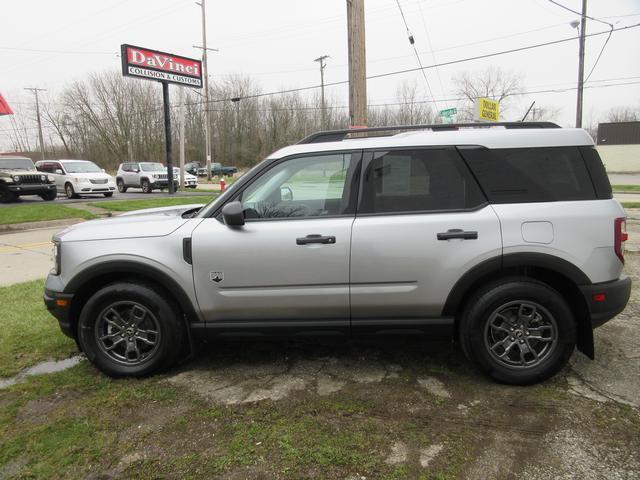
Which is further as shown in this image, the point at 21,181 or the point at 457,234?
the point at 21,181

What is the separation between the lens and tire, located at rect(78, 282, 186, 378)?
3.38 meters

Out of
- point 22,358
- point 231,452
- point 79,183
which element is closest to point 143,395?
point 231,452

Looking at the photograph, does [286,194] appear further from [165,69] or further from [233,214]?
[165,69]

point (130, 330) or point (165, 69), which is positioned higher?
point (165, 69)

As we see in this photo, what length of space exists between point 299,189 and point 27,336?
10.1 ft

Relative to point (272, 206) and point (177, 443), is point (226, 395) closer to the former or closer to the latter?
point (177, 443)

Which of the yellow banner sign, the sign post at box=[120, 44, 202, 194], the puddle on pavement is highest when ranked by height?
the sign post at box=[120, 44, 202, 194]

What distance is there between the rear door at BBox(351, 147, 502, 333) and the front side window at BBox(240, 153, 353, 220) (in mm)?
202

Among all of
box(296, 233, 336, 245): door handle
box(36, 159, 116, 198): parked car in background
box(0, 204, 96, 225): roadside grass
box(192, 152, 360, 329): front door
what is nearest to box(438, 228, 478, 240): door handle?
box(192, 152, 360, 329): front door

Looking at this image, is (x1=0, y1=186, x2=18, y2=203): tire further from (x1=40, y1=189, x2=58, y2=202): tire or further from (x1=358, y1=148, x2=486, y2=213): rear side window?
(x1=358, y1=148, x2=486, y2=213): rear side window

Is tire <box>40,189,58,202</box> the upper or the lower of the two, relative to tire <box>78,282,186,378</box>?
upper

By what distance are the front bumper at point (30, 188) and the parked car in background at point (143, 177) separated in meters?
7.43

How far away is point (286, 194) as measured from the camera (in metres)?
3.49

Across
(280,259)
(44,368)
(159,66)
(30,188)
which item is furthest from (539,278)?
(159,66)
